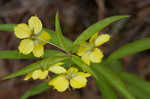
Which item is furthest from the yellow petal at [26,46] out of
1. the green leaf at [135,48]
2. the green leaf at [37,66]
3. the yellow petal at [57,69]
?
the green leaf at [135,48]

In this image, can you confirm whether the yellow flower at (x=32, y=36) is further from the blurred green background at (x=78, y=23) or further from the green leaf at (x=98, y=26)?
the blurred green background at (x=78, y=23)

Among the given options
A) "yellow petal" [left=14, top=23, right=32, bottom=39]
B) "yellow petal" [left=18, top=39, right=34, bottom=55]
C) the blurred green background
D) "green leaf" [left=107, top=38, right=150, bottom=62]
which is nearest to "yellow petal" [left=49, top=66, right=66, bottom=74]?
"yellow petal" [left=18, top=39, right=34, bottom=55]

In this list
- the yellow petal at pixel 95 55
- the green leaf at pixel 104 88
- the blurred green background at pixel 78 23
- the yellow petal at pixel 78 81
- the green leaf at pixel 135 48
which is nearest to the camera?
the yellow petal at pixel 78 81

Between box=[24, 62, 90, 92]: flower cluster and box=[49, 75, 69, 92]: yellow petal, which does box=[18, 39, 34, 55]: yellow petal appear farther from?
box=[49, 75, 69, 92]: yellow petal

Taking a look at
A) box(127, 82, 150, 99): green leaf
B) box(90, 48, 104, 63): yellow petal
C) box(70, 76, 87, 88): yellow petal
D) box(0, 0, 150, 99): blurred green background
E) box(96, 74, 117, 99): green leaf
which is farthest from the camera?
box(0, 0, 150, 99): blurred green background

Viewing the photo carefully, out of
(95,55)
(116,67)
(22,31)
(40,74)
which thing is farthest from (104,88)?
(22,31)

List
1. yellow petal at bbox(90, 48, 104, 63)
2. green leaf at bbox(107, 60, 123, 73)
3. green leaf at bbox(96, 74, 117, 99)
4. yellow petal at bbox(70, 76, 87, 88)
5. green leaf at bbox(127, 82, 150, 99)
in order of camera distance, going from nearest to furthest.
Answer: yellow petal at bbox(70, 76, 87, 88) < yellow petal at bbox(90, 48, 104, 63) < green leaf at bbox(96, 74, 117, 99) < green leaf at bbox(127, 82, 150, 99) < green leaf at bbox(107, 60, 123, 73)
